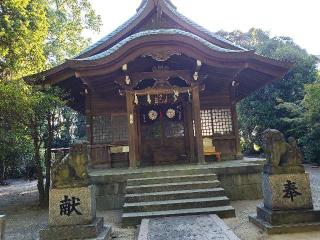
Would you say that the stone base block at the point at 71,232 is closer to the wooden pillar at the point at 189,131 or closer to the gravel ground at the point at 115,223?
the gravel ground at the point at 115,223

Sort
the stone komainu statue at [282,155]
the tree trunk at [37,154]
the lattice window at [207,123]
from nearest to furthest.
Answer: the stone komainu statue at [282,155]
the tree trunk at [37,154]
the lattice window at [207,123]

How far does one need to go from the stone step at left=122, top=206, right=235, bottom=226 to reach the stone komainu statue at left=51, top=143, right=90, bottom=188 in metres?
1.60

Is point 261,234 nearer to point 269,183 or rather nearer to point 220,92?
point 269,183

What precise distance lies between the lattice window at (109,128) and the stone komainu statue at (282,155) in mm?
6782

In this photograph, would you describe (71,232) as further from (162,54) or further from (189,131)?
(189,131)

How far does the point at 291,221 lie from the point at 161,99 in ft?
23.1

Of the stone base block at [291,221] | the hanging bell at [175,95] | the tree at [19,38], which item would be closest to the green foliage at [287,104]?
the hanging bell at [175,95]

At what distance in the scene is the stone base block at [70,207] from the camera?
5555mm

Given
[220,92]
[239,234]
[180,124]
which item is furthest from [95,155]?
[239,234]

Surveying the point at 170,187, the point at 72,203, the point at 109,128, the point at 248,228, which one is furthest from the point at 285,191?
the point at 109,128

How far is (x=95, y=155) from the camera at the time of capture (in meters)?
11.6

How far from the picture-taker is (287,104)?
1881cm

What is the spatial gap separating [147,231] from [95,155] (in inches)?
249

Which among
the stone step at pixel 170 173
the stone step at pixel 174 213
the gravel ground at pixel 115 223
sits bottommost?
the gravel ground at pixel 115 223
